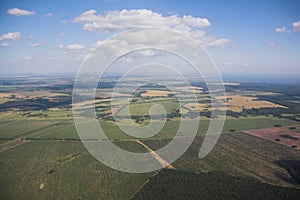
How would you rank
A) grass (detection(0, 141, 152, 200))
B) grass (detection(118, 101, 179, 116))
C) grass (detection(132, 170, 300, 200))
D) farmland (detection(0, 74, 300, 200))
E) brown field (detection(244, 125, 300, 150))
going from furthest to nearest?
1. grass (detection(118, 101, 179, 116))
2. brown field (detection(244, 125, 300, 150))
3. farmland (detection(0, 74, 300, 200))
4. grass (detection(0, 141, 152, 200))
5. grass (detection(132, 170, 300, 200))

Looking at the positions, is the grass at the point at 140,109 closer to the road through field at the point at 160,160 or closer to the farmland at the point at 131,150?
the farmland at the point at 131,150

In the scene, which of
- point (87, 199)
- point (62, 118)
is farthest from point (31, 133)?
point (87, 199)

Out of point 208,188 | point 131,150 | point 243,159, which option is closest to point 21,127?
A: point 131,150

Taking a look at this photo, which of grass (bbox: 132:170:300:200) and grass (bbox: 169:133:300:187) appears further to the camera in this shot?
grass (bbox: 169:133:300:187)

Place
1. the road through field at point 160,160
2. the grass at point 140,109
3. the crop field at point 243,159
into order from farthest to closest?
1. the grass at point 140,109
2. the road through field at point 160,160
3. the crop field at point 243,159

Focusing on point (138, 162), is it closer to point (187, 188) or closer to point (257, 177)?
point (187, 188)

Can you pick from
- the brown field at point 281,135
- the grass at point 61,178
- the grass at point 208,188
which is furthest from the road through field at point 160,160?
the brown field at point 281,135

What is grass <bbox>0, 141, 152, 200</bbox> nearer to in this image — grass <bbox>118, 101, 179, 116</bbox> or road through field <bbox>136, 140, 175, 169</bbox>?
road through field <bbox>136, 140, 175, 169</bbox>

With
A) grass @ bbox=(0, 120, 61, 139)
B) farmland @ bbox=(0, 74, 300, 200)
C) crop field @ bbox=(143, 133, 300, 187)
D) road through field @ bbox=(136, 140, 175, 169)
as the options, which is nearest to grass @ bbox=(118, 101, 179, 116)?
farmland @ bbox=(0, 74, 300, 200)

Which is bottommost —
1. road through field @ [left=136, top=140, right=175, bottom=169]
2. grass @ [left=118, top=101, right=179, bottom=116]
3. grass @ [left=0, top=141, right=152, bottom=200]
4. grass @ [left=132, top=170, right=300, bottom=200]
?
grass @ [left=0, top=141, right=152, bottom=200]
